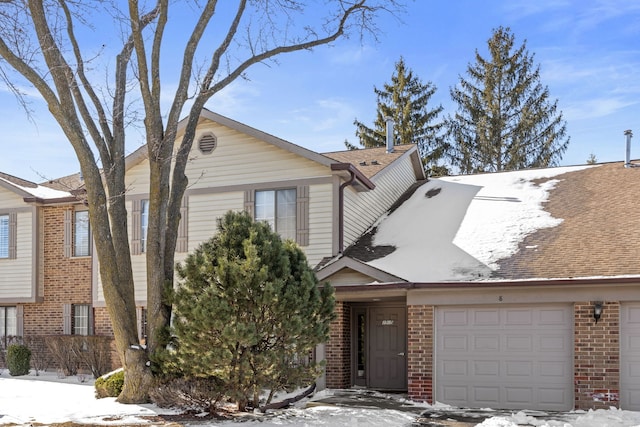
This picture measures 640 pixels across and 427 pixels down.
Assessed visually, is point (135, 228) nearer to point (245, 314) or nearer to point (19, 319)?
point (19, 319)

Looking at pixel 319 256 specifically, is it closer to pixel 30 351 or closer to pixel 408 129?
pixel 30 351

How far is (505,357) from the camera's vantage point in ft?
43.8

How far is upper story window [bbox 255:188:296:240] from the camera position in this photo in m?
16.5

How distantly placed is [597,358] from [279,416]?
572 centimetres

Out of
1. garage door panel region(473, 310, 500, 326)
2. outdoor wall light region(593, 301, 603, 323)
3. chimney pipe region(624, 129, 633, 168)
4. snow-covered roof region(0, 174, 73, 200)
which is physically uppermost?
chimney pipe region(624, 129, 633, 168)

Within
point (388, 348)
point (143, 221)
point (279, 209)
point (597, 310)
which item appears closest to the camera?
point (597, 310)

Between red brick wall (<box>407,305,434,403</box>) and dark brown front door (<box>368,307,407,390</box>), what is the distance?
2158 millimetres

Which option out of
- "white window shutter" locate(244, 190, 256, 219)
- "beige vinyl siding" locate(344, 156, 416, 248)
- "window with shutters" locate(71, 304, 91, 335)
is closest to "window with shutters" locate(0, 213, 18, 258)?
"window with shutters" locate(71, 304, 91, 335)

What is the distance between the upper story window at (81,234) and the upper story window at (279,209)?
19.1ft

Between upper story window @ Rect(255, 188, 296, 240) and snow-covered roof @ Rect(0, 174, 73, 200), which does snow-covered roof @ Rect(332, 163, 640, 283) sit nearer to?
upper story window @ Rect(255, 188, 296, 240)

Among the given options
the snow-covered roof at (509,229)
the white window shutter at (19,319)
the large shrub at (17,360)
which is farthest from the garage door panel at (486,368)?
the white window shutter at (19,319)

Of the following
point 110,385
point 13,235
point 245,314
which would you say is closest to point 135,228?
point 13,235

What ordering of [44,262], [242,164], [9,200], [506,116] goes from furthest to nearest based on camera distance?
[506,116] < [9,200] < [44,262] < [242,164]

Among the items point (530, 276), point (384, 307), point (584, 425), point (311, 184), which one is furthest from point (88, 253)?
point (584, 425)
